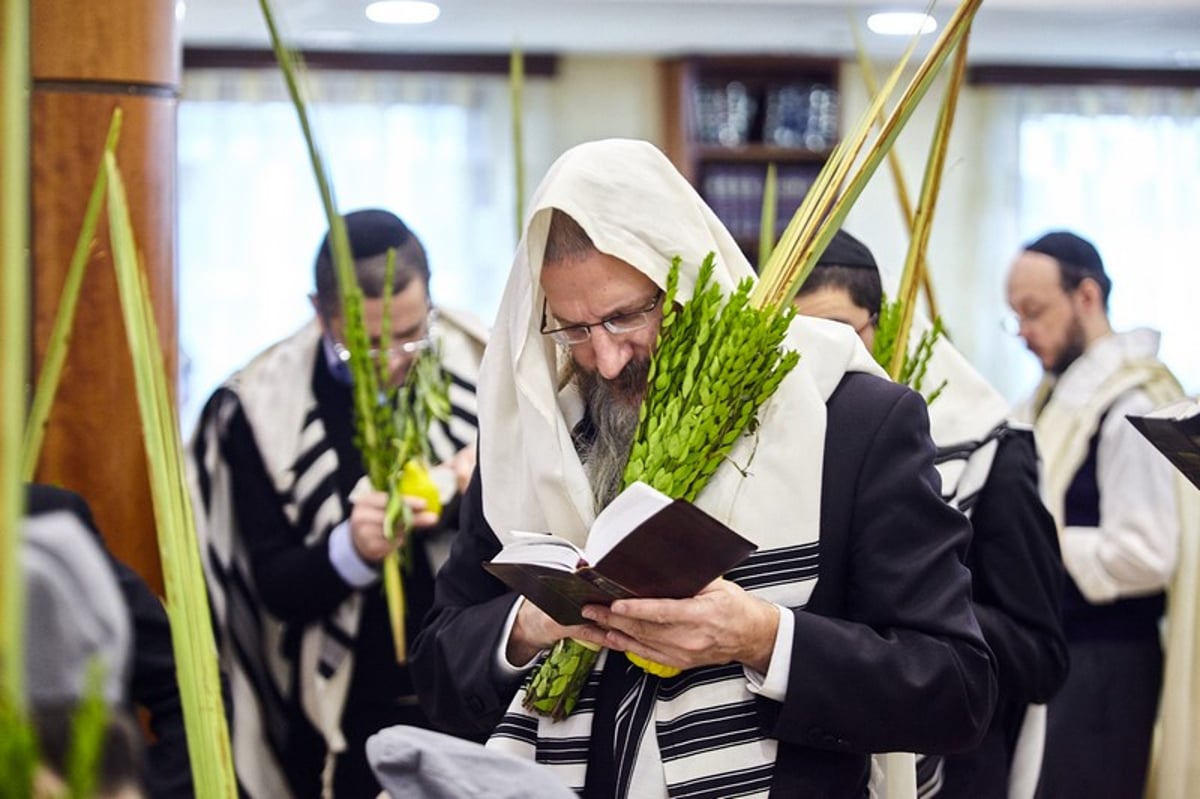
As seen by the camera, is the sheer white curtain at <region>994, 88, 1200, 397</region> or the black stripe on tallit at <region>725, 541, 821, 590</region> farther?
the sheer white curtain at <region>994, 88, 1200, 397</region>

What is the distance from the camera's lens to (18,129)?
771 mm

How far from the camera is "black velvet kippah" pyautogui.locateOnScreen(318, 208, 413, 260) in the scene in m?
2.82

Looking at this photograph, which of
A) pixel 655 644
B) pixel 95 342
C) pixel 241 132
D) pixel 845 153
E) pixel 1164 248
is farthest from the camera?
pixel 1164 248

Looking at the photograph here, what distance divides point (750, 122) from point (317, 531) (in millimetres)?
5104

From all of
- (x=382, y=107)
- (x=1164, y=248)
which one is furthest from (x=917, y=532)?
(x=1164, y=248)

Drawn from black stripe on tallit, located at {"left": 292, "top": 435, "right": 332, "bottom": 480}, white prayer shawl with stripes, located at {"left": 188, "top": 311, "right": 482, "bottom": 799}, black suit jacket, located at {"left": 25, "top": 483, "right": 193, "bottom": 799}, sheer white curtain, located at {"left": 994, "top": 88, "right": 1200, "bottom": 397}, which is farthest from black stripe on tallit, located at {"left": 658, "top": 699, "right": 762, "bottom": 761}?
sheer white curtain, located at {"left": 994, "top": 88, "right": 1200, "bottom": 397}

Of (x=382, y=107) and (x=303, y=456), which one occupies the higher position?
(x=382, y=107)

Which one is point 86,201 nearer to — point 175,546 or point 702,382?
point 702,382

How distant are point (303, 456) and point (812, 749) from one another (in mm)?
1525

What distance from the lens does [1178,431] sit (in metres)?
1.74

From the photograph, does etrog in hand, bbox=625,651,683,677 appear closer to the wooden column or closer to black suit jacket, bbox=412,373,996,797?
black suit jacket, bbox=412,373,996,797

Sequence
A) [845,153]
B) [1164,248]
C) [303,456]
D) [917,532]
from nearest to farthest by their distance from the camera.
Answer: [917,532] < [845,153] < [303,456] < [1164,248]

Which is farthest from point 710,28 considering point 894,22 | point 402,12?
point 402,12

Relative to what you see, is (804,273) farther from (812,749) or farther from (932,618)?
(812,749)
